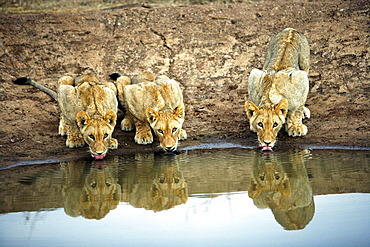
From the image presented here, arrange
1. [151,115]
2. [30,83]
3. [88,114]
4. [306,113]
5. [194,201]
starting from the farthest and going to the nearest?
[30,83]
[306,113]
[88,114]
[151,115]
[194,201]

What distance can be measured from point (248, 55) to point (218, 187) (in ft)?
20.1

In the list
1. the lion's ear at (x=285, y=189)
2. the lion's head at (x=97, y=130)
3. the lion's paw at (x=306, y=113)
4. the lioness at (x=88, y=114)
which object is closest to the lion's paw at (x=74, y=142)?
the lioness at (x=88, y=114)

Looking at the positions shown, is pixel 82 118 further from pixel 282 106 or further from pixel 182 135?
pixel 282 106

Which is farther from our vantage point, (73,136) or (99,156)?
(73,136)

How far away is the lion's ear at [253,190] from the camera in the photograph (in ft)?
19.5

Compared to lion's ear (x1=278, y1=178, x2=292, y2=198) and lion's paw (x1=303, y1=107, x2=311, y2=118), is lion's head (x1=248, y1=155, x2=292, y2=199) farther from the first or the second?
lion's paw (x1=303, y1=107, x2=311, y2=118)

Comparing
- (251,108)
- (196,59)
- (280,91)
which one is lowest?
(251,108)

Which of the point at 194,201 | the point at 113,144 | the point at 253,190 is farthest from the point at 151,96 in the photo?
the point at 194,201

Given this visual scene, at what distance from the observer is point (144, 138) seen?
28.8ft

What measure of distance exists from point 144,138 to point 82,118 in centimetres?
120

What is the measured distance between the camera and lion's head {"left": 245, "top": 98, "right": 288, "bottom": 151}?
25.2ft

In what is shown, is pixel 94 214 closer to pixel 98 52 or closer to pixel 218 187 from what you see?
pixel 218 187

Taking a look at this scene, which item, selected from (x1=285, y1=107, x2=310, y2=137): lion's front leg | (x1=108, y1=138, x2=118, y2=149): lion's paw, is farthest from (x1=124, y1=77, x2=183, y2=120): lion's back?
(x1=285, y1=107, x2=310, y2=137): lion's front leg

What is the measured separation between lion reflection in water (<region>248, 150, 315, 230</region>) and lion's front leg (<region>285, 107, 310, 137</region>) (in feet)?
3.03
